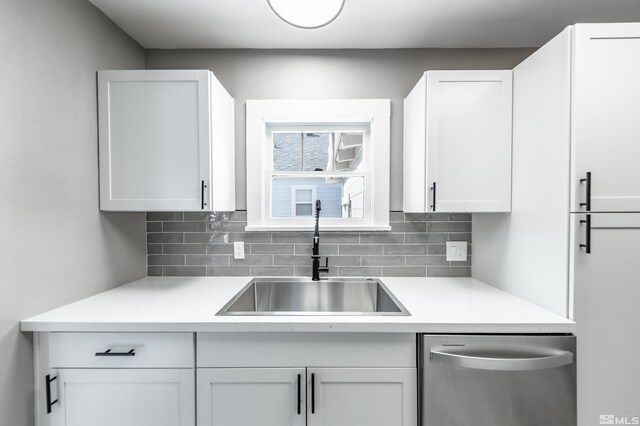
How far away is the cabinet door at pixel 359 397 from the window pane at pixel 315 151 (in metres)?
1.28

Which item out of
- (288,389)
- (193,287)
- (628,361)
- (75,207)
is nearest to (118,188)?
(75,207)

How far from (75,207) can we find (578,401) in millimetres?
2371

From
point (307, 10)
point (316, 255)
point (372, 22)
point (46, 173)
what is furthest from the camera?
point (316, 255)

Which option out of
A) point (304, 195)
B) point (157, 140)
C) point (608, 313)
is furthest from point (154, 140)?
point (608, 313)

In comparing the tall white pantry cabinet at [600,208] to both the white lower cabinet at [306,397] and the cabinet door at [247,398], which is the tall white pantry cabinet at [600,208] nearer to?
the white lower cabinet at [306,397]

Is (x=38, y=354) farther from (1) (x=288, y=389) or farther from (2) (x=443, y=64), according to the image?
(2) (x=443, y=64)

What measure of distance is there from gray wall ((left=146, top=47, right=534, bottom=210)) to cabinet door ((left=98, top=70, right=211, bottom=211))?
1.51 feet

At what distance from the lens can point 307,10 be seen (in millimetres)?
1184

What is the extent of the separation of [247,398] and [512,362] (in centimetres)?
105

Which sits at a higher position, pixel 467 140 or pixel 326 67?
pixel 326 67

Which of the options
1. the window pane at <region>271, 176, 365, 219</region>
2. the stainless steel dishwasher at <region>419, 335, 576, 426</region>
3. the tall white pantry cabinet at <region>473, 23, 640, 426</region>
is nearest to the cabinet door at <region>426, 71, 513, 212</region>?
the tall white pantry cabinet at <region>473, 23, 640, 426</region>

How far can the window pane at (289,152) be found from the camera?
2094mm

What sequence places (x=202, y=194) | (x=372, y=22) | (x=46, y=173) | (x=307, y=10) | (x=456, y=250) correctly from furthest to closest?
(x=456, y=250), (x=372, y=22), (x=202, y=194), (x=46, y=173), (x=307, y=10)

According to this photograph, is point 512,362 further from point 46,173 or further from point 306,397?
point 46,173
